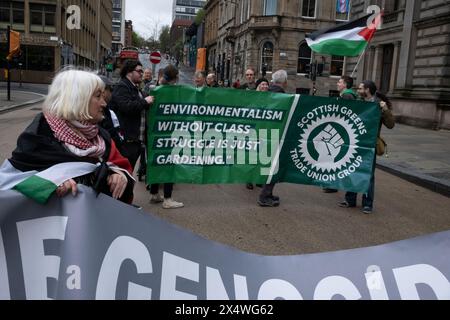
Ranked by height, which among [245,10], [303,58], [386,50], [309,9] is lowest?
[386,50]

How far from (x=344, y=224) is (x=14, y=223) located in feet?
14.7

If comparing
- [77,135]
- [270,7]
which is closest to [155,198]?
[77,135]

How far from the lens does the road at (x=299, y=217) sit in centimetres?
513

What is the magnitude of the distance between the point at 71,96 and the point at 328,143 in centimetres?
454

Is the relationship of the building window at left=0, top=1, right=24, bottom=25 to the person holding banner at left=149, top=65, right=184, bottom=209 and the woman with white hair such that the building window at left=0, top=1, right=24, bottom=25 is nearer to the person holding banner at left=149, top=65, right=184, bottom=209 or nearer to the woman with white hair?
the person holding banner at left=149, top=65, right=184, bottom=209

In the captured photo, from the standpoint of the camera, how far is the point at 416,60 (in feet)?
71.5

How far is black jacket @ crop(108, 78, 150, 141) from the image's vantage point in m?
5.58

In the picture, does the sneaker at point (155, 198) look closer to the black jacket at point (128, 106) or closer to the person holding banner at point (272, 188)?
the black jacket at point (128, 106)

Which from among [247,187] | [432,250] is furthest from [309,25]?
[432,250]

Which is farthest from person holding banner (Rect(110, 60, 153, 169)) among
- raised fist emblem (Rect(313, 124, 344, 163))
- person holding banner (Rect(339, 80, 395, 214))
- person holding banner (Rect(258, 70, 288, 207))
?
person holding banner (Rect(339, 80, 395, 214))

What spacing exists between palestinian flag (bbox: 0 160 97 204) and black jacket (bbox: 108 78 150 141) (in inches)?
124

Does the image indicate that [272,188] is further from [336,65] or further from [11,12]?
[11,12]

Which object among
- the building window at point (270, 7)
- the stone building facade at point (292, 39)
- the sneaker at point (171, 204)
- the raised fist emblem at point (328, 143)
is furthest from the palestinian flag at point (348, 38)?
the building window at point (270, 7)

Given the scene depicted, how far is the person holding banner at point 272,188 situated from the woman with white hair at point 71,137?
4084mm
